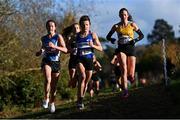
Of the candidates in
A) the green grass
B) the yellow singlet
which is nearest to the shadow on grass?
the green grass

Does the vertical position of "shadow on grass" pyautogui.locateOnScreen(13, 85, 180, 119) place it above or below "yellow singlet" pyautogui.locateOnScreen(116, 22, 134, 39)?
below

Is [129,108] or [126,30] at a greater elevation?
[126,30]

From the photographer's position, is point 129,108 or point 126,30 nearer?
point 129,108

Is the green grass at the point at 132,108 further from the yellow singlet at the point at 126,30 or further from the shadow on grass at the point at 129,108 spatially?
the yellow singlet at the point at 126,30

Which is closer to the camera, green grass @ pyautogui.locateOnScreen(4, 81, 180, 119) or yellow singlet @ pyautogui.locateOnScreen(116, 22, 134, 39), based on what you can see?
green grass @ pyautogui.locateOnScreen(4, 81, 180, 119)

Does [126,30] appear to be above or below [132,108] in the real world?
above

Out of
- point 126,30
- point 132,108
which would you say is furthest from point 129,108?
point 126,30

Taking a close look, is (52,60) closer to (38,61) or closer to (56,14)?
(38,61)

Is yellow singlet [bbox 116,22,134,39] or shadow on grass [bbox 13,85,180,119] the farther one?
yellow singlet [bbox 116,22,134,39]

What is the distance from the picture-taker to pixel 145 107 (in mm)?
11820

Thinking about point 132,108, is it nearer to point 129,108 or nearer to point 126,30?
point 129,108

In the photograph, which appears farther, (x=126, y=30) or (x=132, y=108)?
(x=126, y=30)

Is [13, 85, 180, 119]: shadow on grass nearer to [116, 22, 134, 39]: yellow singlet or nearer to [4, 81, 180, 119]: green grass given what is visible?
[4, 81, 180, 119]: green grass

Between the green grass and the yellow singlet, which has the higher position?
the yellow singlet
